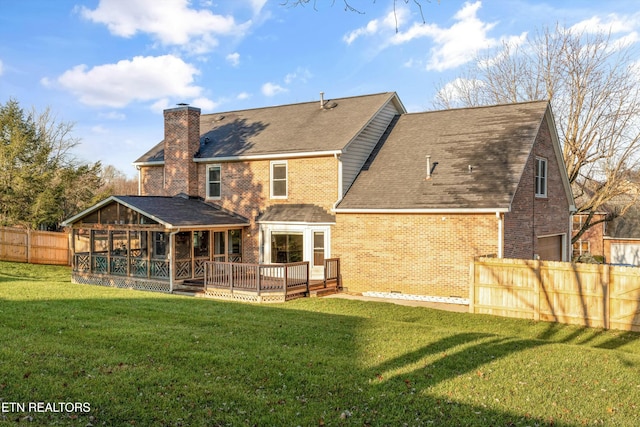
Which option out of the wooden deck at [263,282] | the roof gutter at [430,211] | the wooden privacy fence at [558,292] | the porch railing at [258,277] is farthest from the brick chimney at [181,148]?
the wooden privacy fence at [558,292]

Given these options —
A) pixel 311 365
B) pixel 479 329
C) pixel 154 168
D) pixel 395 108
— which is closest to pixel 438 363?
pixel 311 365

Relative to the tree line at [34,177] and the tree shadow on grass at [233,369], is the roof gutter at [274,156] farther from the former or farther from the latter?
the tree line at [34,177]

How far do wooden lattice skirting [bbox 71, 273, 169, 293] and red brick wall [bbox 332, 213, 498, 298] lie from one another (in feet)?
22.2

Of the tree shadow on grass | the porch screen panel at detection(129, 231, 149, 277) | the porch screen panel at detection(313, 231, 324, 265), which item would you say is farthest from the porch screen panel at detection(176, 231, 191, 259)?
the tree shadow on grass

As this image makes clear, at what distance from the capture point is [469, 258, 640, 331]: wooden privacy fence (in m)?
12.8

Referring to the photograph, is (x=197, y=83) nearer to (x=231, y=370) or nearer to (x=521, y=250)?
(x=521, y=250)

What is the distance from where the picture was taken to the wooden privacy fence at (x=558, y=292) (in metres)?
12.8

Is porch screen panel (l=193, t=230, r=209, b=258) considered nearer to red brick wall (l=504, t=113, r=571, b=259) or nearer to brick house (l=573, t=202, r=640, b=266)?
red brick wall (l=504, t=113, r=571, b=259)

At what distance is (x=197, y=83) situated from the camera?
28906mm

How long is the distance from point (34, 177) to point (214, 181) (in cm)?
1503

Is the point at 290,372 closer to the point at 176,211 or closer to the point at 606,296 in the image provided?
the point at 606,296

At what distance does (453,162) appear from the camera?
18.5m

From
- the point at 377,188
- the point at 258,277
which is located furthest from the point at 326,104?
the point at 258,277

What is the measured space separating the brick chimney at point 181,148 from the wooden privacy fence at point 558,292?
531 inches
